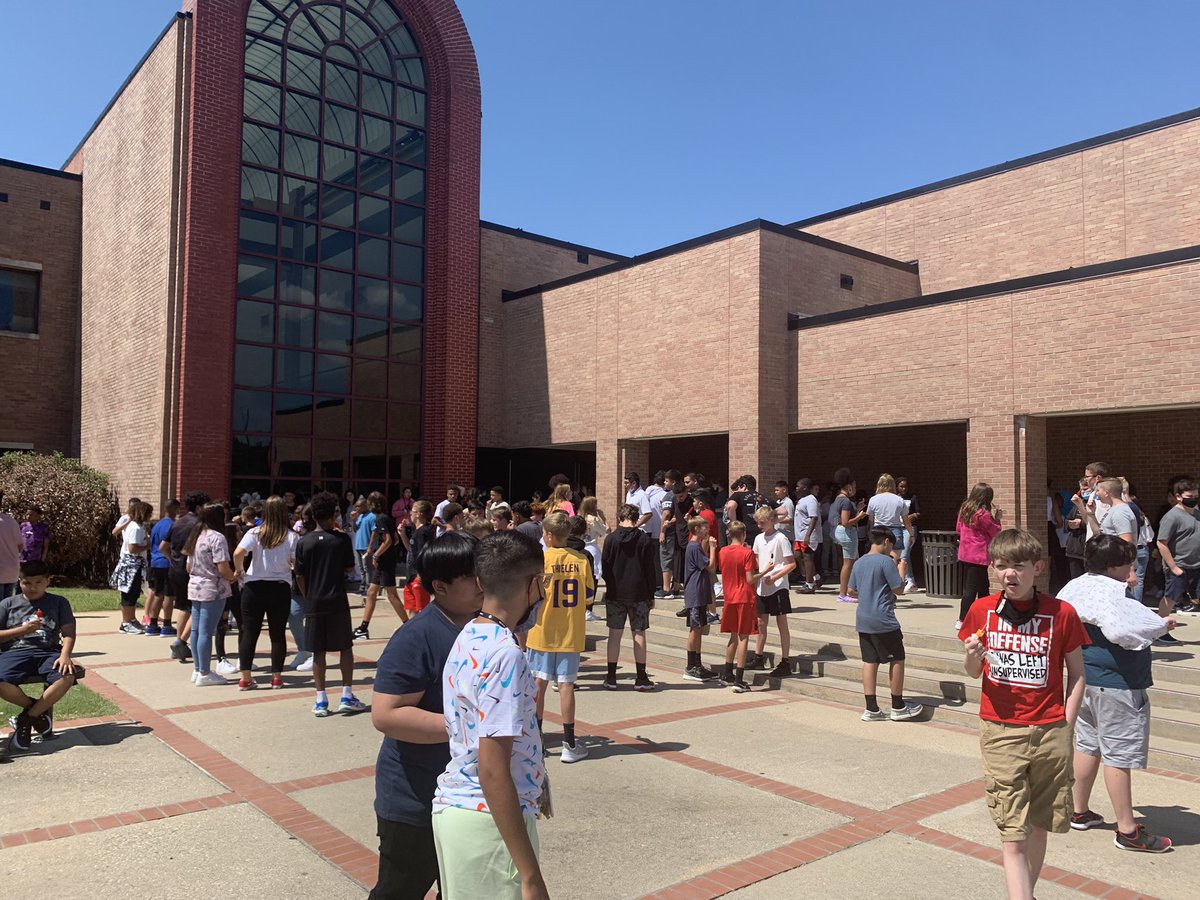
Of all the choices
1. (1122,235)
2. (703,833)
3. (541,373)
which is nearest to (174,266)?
(541,373)

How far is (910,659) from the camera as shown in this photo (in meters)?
9.03

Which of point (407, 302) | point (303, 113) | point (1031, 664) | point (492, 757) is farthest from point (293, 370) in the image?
point (492, 757)

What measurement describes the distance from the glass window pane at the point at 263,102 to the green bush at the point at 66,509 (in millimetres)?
8289

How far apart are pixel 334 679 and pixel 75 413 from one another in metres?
16.3

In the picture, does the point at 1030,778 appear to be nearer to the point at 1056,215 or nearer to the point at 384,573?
the point at 384,573

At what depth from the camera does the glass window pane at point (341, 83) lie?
1978cm

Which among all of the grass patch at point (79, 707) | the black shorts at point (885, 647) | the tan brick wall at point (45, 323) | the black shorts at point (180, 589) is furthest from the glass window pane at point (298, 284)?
the black shorts at point (885, 647)

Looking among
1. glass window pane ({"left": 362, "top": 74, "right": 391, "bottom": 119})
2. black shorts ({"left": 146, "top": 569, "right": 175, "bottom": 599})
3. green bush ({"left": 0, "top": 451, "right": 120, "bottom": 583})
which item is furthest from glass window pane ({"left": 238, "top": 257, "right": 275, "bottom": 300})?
black shorts ({"left": 146, "top": 569, "right": 175, "bottom": 599})

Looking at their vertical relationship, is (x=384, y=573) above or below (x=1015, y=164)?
below

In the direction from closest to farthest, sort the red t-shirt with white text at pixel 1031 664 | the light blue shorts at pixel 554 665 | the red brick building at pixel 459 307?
1. the red t-shirt with white text at pixel 1031 664
2. the light blue shorts at pixel 554 665
3. the red brick building at pixel 459 307

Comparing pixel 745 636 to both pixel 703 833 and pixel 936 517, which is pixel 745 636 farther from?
pixel 936 517

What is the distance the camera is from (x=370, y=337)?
66.7ft

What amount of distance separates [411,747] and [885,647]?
576 centimetres

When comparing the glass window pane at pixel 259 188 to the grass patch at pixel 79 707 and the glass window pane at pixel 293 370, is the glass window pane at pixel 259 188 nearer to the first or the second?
the glass window pane at pixel 293 370
